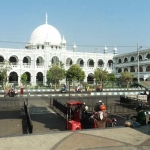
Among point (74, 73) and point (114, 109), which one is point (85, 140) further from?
point (74, 73)

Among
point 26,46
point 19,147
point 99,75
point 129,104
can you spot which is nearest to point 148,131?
point 19,147

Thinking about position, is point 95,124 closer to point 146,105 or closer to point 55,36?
point 146,105

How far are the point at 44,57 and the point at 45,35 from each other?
1191 cm

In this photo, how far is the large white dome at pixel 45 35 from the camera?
61222 millimetres

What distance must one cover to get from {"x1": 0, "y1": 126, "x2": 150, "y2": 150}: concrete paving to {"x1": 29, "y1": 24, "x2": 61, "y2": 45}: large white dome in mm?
53569

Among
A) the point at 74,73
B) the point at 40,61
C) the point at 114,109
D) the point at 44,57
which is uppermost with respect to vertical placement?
the point at 44,57

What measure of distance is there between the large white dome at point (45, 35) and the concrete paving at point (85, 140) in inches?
2109

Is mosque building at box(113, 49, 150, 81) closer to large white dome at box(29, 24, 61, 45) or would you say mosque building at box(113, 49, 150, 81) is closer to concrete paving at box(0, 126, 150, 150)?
large white dome at box(29, 24, 61, 45)

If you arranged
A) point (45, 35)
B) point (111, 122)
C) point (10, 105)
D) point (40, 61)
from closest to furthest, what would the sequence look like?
1. point (111, 122)
2. point (10, 105)
3. point (40, 61)
4. point (45, 35)

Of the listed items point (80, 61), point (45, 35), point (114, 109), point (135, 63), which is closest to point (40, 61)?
point (45, 35)

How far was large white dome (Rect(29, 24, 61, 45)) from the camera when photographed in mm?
61222

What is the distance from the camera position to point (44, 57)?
2047 inches

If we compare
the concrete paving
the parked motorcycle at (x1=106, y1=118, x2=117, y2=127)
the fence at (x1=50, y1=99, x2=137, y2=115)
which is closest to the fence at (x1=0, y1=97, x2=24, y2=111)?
the fence at (x1=50, y1=99, x2=137, y2=115)

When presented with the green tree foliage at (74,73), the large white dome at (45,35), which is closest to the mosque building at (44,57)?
the large white dome at (45,35)
